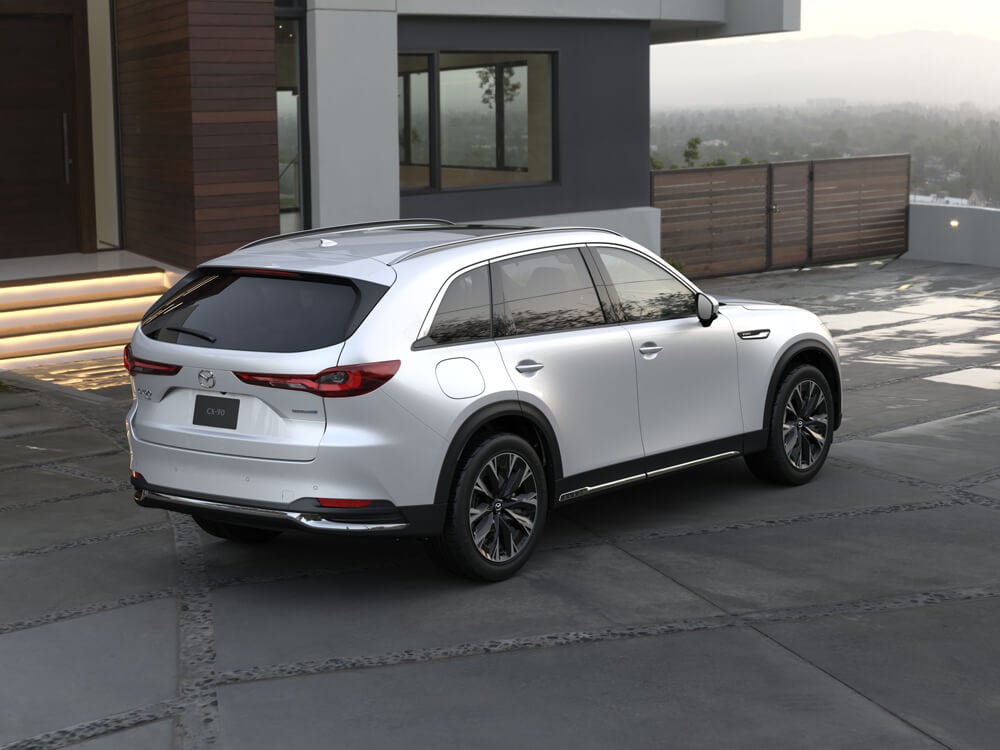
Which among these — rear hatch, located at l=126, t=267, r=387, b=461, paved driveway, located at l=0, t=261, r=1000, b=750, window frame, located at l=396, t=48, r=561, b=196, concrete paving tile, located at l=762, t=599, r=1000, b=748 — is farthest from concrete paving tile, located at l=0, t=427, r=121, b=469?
window frame, located at l=396, t=48, r=561, b=196

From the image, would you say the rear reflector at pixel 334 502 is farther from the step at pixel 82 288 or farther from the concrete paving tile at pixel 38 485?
the step at pixel 82 288

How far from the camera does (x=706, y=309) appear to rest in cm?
780

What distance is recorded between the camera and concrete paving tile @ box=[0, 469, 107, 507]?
339 inches

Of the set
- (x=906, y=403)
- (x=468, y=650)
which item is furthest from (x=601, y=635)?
(x=906, y=403)

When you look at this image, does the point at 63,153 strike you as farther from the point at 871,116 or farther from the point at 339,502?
the point at 871,116

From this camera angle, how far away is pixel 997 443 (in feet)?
32.4

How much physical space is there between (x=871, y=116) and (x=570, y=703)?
1736 inches

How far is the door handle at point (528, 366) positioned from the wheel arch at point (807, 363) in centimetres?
202

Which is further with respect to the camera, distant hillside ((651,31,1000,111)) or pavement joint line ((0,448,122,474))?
distant hillside ((651,31,1000,111))

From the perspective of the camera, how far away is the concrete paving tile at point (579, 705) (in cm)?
498

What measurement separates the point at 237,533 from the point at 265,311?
161cm

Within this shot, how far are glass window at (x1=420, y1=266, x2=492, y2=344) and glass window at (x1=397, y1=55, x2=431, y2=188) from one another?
36.3 ft

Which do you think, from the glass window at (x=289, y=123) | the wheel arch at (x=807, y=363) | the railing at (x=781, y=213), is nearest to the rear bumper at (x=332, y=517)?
the wheel arch at (x=807, y=363)

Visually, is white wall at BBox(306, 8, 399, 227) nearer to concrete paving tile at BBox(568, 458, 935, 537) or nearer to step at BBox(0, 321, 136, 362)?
step at BBox(0, 321, 136, 362)
